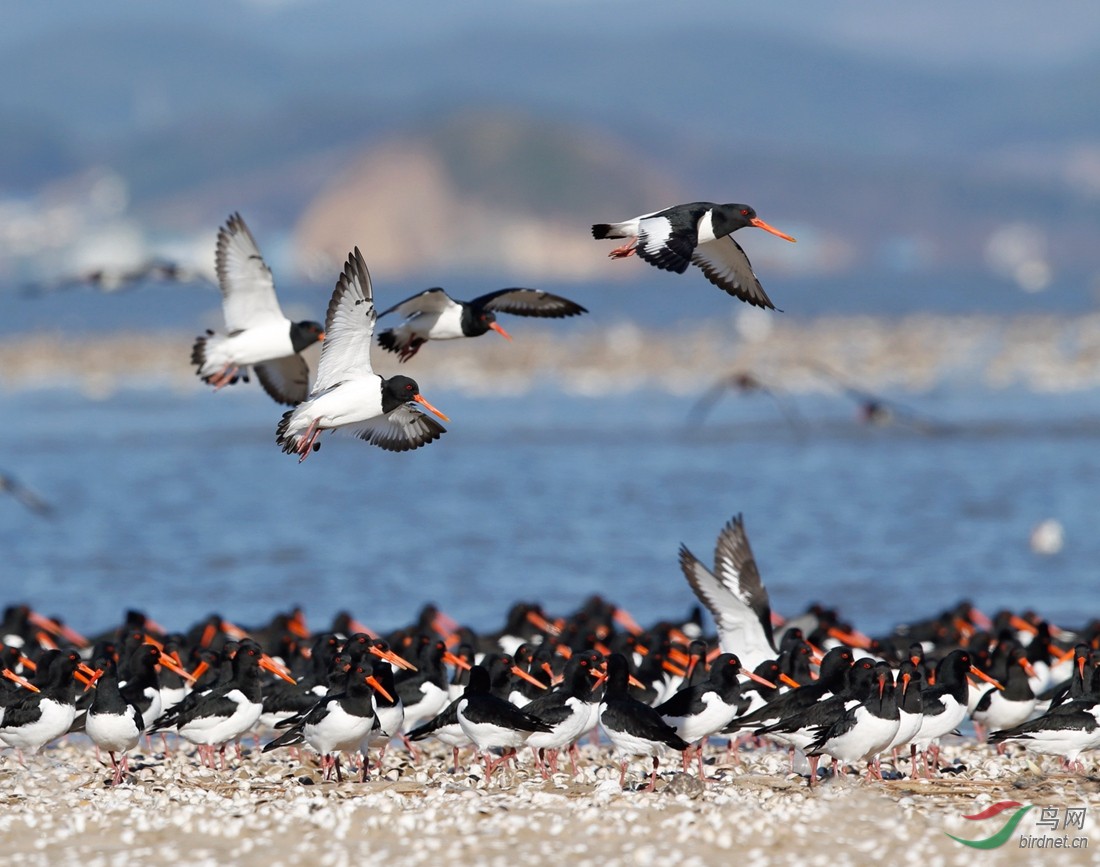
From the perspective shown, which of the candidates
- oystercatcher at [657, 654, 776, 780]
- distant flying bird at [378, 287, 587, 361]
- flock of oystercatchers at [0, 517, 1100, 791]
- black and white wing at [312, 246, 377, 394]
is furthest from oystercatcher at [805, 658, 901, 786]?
black and white wing at [312, 246, 377, 394]

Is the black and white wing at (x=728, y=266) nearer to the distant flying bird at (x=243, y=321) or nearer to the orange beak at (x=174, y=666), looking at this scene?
the distant flying bird at (x=243, y=321)

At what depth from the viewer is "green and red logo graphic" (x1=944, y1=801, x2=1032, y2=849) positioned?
8445 mm

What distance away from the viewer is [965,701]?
1129cm

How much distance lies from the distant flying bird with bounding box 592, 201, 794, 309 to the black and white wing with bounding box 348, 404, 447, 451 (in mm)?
1602

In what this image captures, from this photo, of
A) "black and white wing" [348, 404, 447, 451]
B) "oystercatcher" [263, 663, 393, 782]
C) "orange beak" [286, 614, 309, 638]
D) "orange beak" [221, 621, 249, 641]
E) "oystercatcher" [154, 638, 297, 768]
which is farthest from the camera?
"orange beak" [286, 614, 309, 638]

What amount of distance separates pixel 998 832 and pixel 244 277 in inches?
261

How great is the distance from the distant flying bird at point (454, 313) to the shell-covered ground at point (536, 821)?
299cm

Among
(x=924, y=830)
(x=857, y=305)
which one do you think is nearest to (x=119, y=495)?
(x=924, y=830)

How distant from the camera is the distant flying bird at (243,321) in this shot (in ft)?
40.9

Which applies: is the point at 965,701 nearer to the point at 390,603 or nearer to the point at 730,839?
the point at 730,839

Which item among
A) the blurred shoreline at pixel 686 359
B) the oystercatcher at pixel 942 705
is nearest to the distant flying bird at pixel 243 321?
the oystercatcher at pixel 942 705

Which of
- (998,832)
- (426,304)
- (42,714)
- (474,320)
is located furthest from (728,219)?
(42,714)

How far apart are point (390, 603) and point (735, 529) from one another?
26.1ft

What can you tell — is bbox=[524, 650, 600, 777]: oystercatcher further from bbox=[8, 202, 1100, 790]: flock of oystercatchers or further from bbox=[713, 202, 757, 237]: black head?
bbox=[713, 202, 757, 237]: black head
